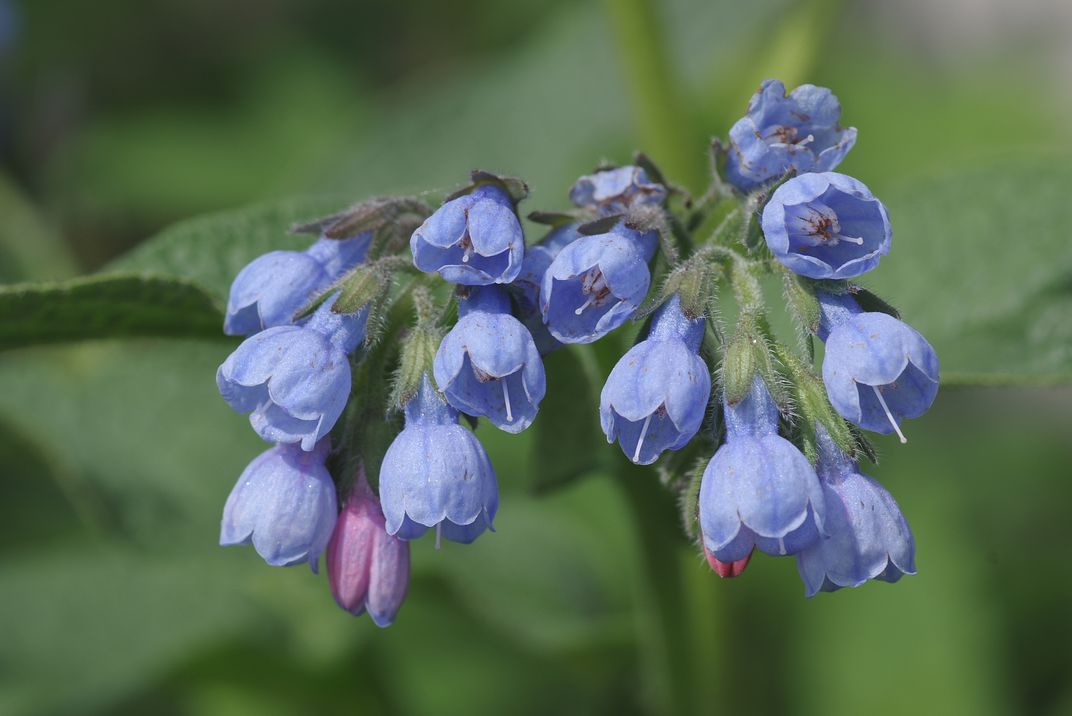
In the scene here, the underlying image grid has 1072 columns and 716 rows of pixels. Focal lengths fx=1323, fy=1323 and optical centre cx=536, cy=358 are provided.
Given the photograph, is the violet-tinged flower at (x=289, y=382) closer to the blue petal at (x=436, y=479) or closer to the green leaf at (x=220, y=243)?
the blue petal at (x=436, y=479)

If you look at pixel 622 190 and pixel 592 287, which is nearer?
pixel 592 287

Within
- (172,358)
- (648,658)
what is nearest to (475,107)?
(172,358)

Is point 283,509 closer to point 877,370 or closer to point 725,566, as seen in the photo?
point 725,566

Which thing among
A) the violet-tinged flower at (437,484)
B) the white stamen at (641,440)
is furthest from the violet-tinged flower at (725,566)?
the violet-tinged flower at (437,484)

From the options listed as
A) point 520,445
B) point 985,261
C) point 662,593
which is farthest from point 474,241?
point 520,445

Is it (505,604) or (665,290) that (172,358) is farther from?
(665,290)
